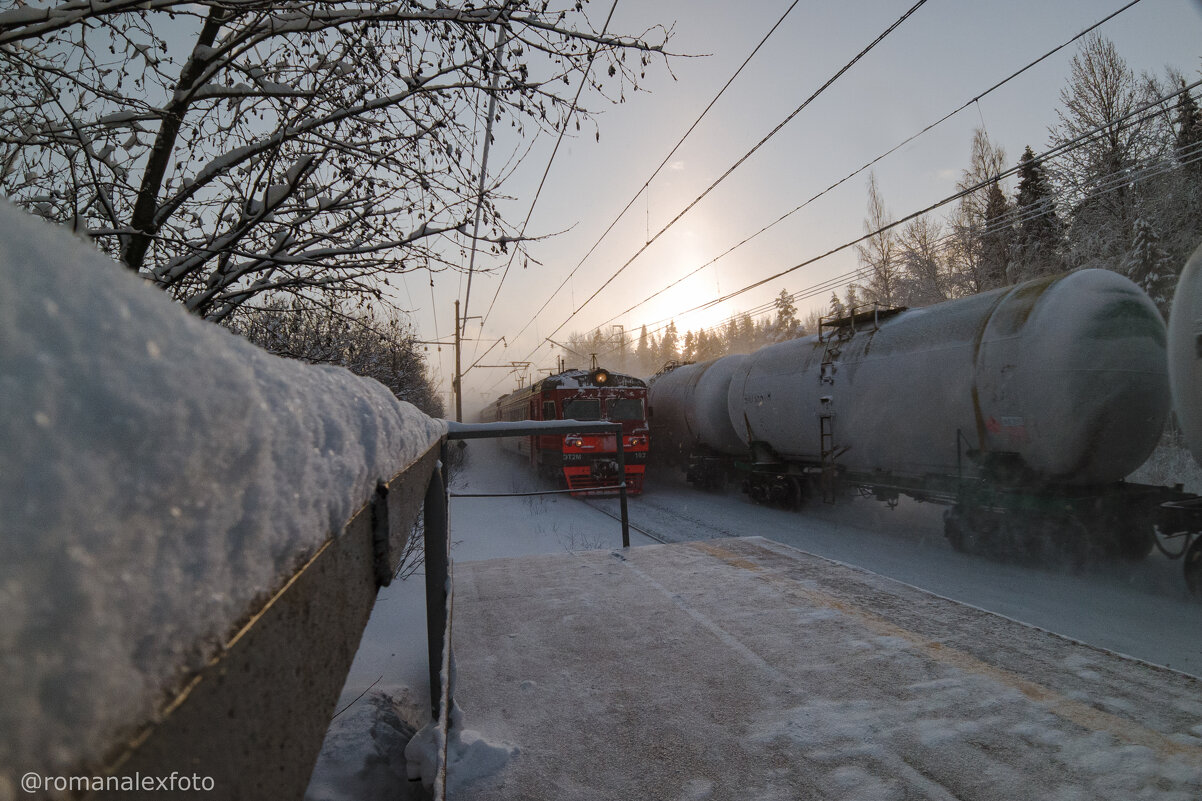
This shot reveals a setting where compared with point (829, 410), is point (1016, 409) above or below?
below

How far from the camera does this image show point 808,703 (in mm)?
2486

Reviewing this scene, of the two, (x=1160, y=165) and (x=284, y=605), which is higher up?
(x=1160, y=165)

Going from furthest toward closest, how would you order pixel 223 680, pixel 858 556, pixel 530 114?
pixel 858 556, pixel 530 114, pixel 223 680

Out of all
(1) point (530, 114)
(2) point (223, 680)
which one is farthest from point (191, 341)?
(1) point (530, 114)

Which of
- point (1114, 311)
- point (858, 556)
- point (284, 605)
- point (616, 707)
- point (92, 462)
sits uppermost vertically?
point (1114, 311)

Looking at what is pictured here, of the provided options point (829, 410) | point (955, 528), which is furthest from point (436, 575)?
point (829, 410)

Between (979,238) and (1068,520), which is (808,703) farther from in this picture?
(979,238)

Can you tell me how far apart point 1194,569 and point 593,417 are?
1238cm

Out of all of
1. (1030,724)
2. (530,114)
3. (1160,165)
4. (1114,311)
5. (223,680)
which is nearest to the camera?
(223,680)

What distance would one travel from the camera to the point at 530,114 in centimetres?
401

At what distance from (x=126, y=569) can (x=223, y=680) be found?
0.14 m

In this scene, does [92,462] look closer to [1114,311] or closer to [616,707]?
[616,707]

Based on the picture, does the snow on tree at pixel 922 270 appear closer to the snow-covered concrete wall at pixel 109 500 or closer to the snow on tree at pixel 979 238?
the snow on tree at pixel 979 238

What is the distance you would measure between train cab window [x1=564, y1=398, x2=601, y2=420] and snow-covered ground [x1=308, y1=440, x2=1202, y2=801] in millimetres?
2390
